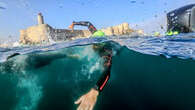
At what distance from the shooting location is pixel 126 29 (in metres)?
48.1

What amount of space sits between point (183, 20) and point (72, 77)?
421 inches

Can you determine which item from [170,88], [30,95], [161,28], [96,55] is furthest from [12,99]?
[161,28]

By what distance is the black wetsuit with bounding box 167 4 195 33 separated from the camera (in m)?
11.0

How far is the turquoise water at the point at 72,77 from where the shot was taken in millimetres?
7646

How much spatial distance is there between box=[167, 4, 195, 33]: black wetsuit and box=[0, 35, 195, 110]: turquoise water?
3.29 metres

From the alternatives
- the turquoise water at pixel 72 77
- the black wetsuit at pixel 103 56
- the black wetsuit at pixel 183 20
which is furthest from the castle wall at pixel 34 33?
the black wetsuit at pixel 183 20

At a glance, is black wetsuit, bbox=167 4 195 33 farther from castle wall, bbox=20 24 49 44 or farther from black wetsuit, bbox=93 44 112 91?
castle wall, bbox=20 24 49 44

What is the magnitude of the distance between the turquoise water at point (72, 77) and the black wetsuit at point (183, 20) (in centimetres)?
329

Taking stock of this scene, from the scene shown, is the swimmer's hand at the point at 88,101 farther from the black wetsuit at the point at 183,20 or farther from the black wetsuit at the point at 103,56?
the black wetsuit at the point at 183,20

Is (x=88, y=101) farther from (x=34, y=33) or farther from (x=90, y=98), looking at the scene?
(x=34, y=33)

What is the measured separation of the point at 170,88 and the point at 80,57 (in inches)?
311

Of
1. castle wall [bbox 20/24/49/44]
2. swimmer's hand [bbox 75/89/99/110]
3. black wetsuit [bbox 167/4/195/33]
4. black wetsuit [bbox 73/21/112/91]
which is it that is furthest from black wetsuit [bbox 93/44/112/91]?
castle wall [bbox 20/24/49/44]

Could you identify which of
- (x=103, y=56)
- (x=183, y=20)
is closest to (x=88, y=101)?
(x=103, y=56)

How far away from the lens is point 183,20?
11453 millimetres
